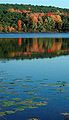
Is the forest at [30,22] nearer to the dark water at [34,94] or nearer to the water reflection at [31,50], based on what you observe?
the water reflection at [31,50]

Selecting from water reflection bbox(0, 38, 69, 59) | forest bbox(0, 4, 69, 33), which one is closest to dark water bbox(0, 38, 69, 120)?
water reflection bbox(0, 38, 69, 59)

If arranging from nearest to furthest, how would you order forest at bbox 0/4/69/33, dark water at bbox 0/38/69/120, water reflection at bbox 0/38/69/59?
1. dark water at bbox 0/38/69/120
2. water reflection at bbox 0/38/69/59
3. forest at bbox 0/4/69/33

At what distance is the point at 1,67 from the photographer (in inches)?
1270

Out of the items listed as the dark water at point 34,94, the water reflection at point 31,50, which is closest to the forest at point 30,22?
the water reflection at point 31,50

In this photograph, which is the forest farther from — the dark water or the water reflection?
the dark water

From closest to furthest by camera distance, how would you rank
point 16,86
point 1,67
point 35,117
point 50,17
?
1. point 35,117
2. point 16,86
3. point 1,67
4. point 50,17

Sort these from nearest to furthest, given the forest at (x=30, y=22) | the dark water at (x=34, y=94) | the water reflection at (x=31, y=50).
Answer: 1. the dark water at (x=34, y=94)
2. the water reflection at (x=31, y=50)
3. the forest at (x=30, y=22)

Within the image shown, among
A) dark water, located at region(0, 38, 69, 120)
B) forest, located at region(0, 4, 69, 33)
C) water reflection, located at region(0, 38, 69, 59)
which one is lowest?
forest, located at region(0, 4, 69, 33)

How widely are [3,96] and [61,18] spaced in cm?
16450

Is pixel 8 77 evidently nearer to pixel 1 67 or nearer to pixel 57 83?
pixel 57 83

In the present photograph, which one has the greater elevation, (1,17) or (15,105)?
(15,105)

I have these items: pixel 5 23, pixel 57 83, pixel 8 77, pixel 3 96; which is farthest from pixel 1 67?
pixel 5 23

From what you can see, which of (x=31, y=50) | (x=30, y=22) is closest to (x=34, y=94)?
(x=31, y=50)

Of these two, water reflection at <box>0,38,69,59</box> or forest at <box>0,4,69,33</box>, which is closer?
water reflection at <box>0,38,69,59</box>
